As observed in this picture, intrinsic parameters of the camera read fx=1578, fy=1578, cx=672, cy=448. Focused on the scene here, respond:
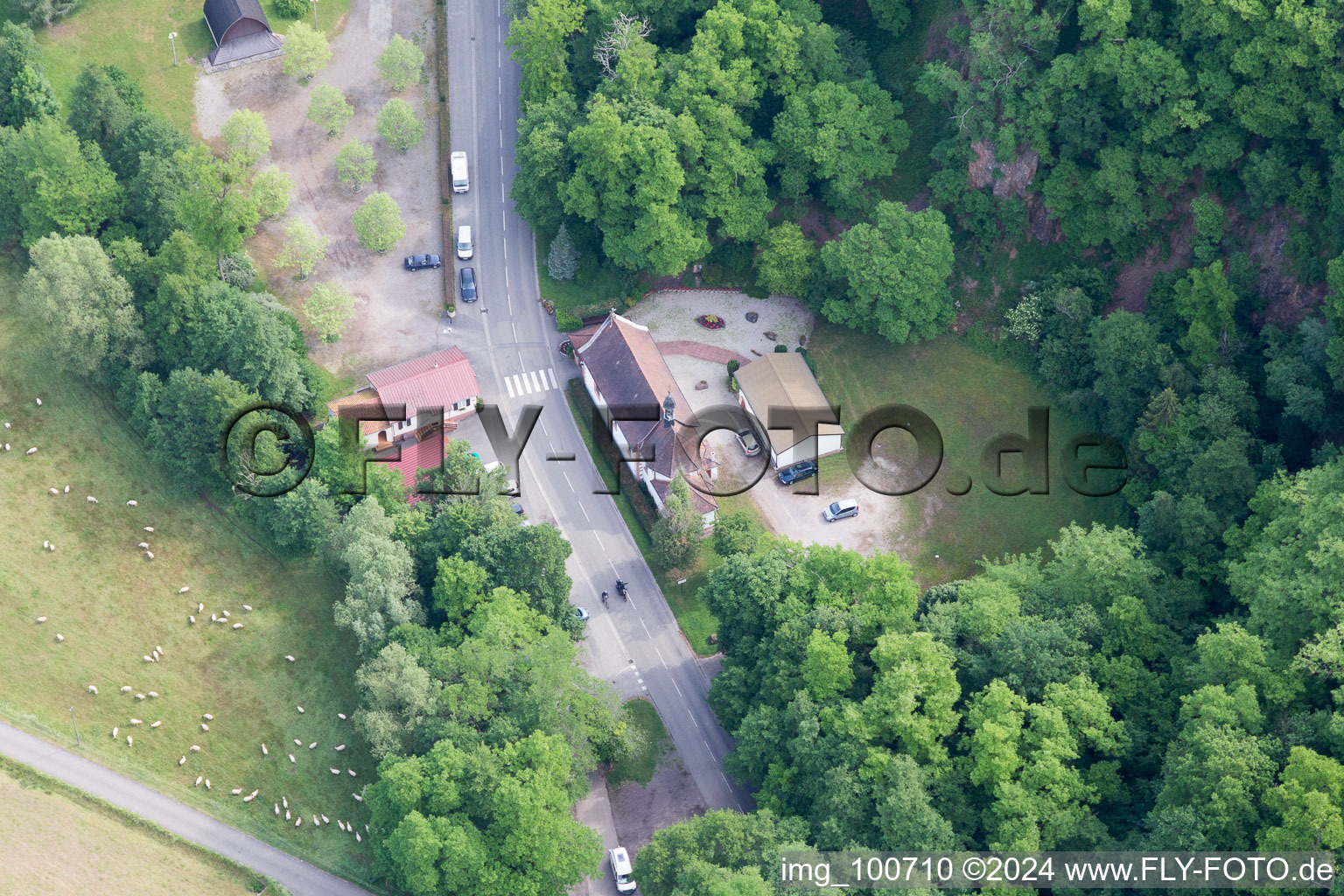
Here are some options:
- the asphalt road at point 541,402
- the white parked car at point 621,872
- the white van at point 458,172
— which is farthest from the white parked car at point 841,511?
the white van at point 458,172

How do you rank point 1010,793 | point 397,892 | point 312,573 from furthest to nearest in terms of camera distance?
1. point 312,573
2. point 397,892
3. point 1010,793

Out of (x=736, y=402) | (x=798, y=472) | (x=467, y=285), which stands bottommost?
(x=798, y=472)

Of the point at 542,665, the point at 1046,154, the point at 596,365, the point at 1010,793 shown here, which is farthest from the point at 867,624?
the point at 1046,154

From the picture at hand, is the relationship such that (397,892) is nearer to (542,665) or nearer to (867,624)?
(542,665)

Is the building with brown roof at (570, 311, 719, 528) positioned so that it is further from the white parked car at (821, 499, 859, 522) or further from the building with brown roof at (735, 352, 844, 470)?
the white parked car at (821, 499, 859, 522)

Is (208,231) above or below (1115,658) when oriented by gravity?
above

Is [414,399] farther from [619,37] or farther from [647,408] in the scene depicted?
[619,37]

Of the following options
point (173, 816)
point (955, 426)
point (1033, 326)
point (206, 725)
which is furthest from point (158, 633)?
point (1033, 326)
